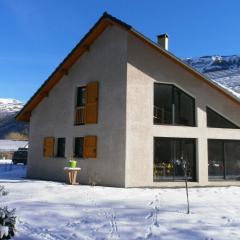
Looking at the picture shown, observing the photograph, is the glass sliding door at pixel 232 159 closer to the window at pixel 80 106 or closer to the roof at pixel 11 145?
the window at pixel 80 106

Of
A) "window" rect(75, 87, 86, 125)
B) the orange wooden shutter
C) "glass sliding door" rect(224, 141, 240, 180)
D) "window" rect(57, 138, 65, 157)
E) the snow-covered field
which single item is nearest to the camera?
the snow-covered field

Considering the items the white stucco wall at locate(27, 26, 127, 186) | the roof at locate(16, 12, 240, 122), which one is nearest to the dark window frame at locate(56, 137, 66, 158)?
the white stucco wall at locate(27, 26, 127, 186)

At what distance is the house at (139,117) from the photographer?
1722 cm

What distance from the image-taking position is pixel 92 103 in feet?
61.2

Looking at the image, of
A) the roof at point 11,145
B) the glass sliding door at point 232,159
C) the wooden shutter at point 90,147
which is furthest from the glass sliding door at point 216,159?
the roof at point 11,145

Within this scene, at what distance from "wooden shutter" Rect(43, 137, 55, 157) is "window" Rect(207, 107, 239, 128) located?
27.7 feet

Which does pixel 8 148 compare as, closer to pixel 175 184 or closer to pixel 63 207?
pixel 175 184

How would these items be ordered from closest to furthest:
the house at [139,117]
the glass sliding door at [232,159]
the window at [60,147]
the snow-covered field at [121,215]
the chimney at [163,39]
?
the snow-covered field at [121,215], the house at [139,117], the glass sliding door at [232,159], the window at [60,147], the chimney at [163,39]

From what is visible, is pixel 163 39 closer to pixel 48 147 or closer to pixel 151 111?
pixel 151 111

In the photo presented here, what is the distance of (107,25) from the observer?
1862 centimetres

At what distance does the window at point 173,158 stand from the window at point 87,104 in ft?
11.2

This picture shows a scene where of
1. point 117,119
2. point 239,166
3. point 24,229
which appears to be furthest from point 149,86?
point 24,229

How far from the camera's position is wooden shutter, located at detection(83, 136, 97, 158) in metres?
18.1

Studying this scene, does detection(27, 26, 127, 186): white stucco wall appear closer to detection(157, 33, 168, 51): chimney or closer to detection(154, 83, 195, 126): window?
detection(154, 83, 195, 126): window
